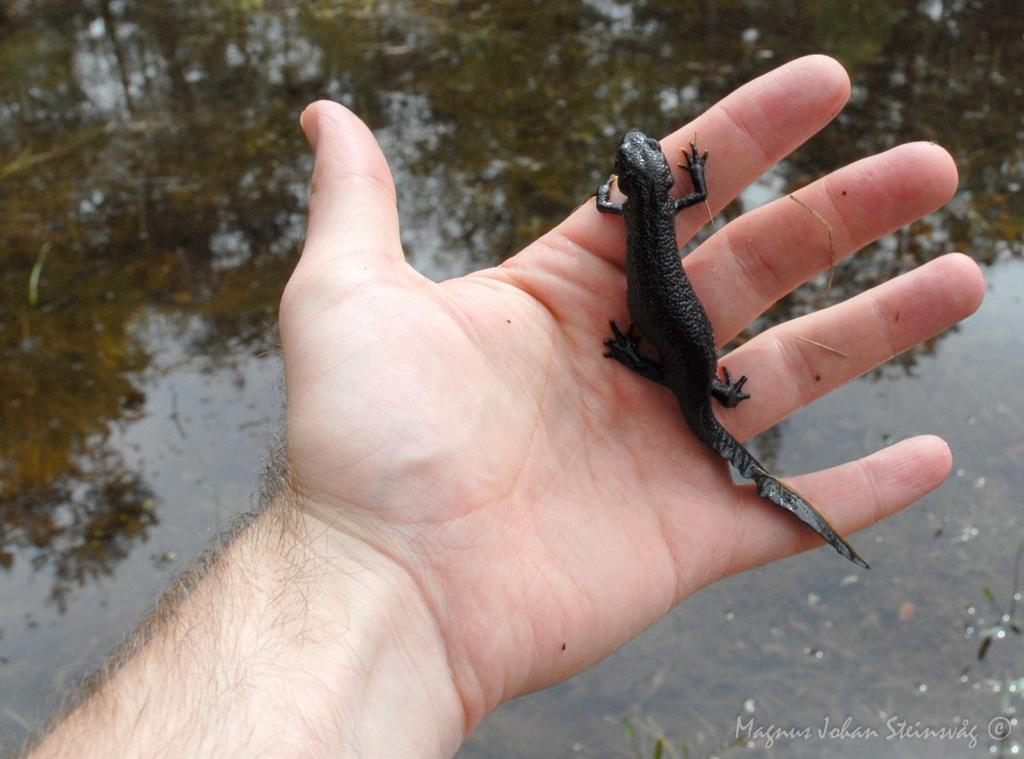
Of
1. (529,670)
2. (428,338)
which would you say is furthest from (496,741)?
(428,338)

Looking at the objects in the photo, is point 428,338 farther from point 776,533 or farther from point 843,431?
point 843,431

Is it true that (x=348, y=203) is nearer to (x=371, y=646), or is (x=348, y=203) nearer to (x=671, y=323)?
(x=671, y=323)

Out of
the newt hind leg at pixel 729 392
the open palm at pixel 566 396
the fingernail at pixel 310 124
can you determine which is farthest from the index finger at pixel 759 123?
the fingernail at pixel 310 124

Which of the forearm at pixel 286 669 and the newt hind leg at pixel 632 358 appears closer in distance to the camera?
the forearm at pixel 286 669

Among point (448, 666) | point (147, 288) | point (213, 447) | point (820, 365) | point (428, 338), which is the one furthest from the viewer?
point (147, 288)

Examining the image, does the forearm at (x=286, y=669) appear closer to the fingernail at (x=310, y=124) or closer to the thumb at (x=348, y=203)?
the thumb at (x=348, y=203)

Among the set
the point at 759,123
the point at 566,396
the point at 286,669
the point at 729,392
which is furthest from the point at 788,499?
the point at 286,669
